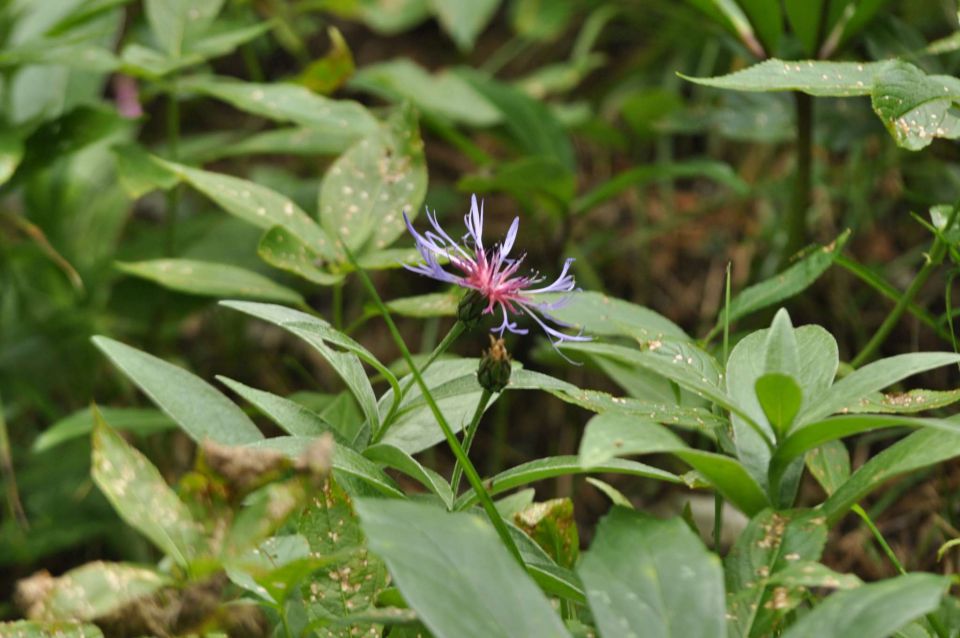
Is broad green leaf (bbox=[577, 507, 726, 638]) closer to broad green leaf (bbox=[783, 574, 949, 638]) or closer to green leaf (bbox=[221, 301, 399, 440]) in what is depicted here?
broad green leaf (bbox=[783, 574, 949, 638])

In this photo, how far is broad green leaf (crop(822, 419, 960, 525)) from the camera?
0.60m

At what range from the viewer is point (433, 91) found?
1.57 m

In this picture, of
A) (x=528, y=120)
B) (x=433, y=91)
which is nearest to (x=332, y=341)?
(x=528, y=120)

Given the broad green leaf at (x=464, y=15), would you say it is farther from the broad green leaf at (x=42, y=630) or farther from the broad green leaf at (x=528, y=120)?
the broad green leaf at (x=42, y=630)

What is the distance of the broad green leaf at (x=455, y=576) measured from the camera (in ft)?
1.66

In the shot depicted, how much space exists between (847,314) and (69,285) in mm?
1073

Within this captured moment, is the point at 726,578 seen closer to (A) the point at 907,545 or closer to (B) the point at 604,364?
(B) the point at 604,364

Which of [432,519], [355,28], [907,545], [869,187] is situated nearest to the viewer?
[432,519]

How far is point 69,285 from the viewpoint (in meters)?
1.37

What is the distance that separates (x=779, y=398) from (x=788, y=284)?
0.31m

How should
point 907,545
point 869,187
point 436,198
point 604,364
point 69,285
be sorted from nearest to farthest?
1. point 604,364
2. point 907,545
3. point 69,285
4. point 869,187
5. point 436,198

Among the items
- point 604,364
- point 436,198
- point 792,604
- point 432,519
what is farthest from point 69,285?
point 792,604

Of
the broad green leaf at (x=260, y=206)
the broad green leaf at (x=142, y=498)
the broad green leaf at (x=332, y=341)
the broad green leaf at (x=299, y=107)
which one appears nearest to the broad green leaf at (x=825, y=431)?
the broad green leaf at (x=332, y=341)

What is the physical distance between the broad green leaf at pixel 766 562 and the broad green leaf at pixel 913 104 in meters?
0.32
